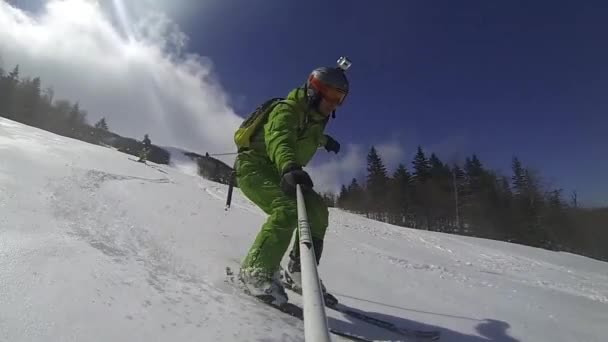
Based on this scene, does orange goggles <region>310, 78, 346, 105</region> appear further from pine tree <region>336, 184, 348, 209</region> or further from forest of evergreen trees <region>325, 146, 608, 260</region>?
pine tree <region>336, 184, 348, 209</region>

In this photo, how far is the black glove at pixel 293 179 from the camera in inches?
89.6

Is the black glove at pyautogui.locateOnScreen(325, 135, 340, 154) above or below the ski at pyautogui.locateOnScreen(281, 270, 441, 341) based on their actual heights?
above

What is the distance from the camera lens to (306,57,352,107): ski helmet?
3.32m

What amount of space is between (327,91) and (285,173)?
4.02 ft

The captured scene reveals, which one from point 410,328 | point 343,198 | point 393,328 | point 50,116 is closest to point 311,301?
point 393,328

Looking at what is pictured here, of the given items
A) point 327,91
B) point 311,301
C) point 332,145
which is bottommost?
point 311,301

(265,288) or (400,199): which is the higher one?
(400,199)

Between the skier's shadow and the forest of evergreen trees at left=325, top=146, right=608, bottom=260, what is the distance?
4120cm

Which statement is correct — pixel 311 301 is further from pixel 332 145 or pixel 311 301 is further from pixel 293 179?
pixel 332 145

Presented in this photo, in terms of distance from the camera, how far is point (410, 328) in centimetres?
271

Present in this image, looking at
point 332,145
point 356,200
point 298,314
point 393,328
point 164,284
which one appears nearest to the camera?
point 164,284

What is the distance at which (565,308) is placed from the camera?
3.81m

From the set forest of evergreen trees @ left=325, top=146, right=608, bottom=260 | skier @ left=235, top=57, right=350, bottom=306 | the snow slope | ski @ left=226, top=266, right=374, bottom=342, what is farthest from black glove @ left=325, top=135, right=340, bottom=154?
forest of evergreen trees @ left=325, top=146, right=608, bottom=260

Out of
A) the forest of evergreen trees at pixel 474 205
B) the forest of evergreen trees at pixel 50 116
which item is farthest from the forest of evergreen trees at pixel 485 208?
the forest of evergreen trees at pixel 50 116
